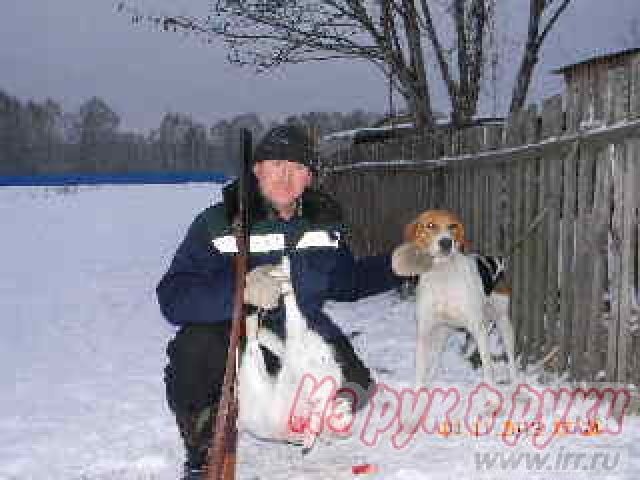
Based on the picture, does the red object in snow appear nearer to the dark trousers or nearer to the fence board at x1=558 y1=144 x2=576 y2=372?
the dark trousers

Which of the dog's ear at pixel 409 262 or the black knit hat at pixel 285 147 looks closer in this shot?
the black knit hat at pixel 285 147

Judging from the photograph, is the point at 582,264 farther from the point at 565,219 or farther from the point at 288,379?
the point at 288,379

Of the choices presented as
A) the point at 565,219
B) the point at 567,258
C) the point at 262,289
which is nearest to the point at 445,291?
the point at 567,258

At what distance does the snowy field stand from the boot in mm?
324

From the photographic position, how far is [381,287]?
3.43m

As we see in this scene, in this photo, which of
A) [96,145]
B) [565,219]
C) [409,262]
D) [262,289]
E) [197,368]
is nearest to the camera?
[262,289]

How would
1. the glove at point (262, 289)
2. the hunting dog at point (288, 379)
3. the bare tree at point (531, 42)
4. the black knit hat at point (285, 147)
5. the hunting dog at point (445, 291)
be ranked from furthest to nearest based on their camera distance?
the bare tree at point (531, 42), the hunting dog at point (445, 291), the black knit hat at point (285, 147), the hunting dog at point (288, 379), the glove at point (262, 289)

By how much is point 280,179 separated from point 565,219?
237 cm

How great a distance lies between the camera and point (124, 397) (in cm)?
476

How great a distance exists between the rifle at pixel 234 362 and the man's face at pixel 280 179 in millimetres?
139

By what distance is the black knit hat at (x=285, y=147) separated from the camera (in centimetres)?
305

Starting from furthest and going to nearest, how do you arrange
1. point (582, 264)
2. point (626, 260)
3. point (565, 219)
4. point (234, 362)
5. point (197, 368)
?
point (565, 219), point (582, 264), point (626, 260), point (197, 368), point (234, 362)

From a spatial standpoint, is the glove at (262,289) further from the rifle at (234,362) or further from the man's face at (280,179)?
the man's face at (280,179)

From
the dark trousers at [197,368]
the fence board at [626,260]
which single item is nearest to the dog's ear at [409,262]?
the dark trousers at [197,368]
